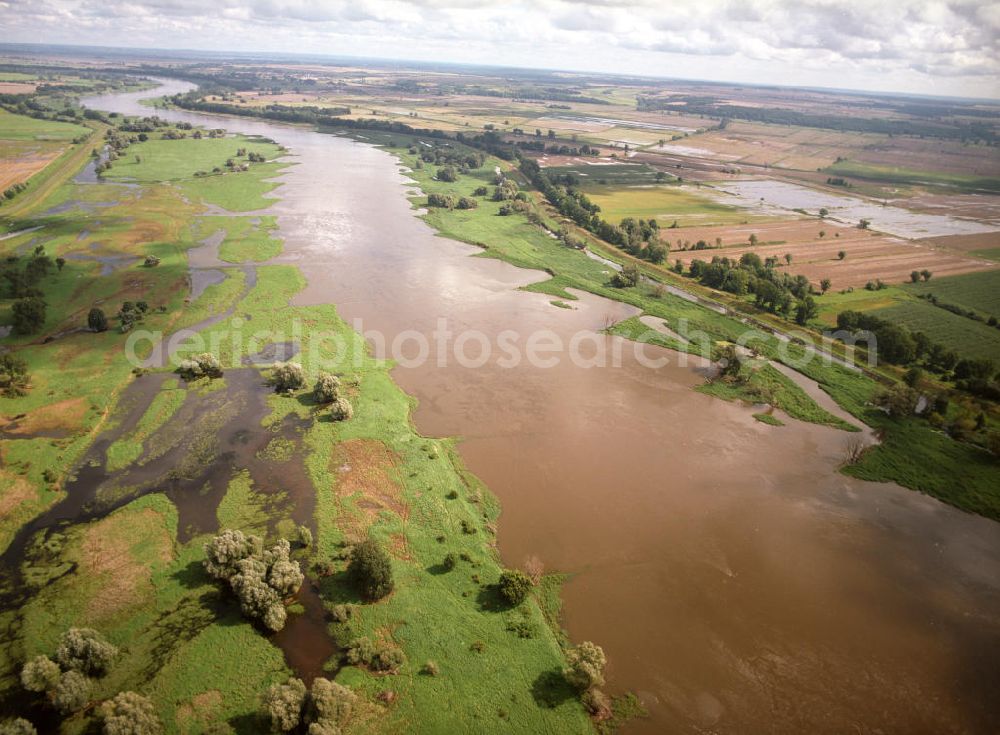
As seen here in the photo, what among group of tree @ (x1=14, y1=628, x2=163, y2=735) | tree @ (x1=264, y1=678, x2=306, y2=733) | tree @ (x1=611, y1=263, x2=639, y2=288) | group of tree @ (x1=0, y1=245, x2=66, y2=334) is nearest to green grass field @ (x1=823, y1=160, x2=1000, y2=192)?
tree @ (x1=611, y1=263, x2=639, y2=288)

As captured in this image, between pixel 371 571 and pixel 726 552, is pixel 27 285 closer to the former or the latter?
pixel 371 571

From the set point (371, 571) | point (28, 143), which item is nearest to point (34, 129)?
point (28, 143)

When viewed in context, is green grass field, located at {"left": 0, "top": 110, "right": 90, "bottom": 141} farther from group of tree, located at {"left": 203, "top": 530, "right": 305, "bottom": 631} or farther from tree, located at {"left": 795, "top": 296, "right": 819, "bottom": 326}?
tree, located at {"left": 795, "top": 296, "right": 819, "bottom": 326}

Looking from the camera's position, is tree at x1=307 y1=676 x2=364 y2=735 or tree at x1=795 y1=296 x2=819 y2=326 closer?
tree at x1=307 y1=676 x2=364 y2=735

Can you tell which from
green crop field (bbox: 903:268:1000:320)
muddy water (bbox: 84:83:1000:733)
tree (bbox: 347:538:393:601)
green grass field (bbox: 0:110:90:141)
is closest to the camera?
muddy water (bbox: 84:83:1000:733)

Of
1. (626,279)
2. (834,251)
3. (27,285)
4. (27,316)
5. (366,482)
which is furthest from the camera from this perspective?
(834,251)

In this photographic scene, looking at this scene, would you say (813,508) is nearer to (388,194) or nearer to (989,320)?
→ (989,320)

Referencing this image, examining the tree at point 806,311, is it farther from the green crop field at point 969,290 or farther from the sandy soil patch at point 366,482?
the sandy soil patch at point 366,482

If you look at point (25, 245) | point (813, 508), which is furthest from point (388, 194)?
point (813, 508)
